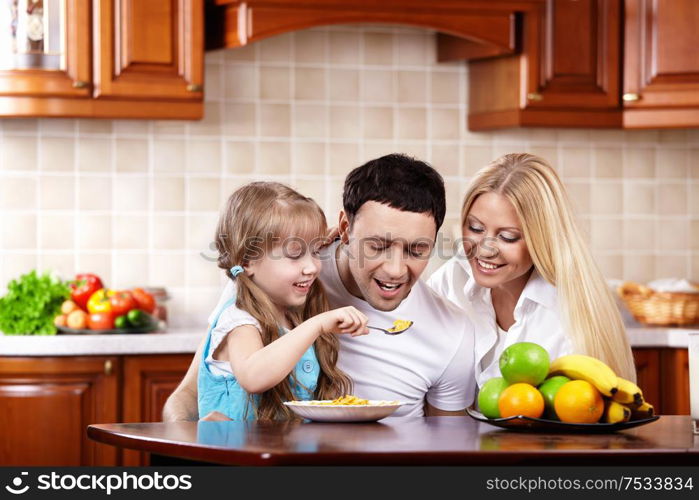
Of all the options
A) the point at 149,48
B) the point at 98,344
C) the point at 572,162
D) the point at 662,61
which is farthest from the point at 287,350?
the point at 572,162

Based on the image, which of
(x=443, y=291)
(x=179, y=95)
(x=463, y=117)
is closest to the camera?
(x=443, y=291)

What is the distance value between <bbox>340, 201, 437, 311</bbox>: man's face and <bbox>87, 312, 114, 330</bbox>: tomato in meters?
1.54

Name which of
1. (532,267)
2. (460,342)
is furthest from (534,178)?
(460,342)

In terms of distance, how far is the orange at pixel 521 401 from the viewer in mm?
1684

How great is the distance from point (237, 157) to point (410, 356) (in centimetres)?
191

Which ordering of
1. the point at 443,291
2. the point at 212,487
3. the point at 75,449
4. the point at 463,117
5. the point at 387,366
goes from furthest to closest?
the point at 463,117 → the point at 75,449 → the point at 443,291 → the point at 387,366 → the point at 212,487

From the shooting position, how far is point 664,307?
3.82 metres

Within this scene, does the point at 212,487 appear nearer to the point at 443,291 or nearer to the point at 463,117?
the point at 443,291

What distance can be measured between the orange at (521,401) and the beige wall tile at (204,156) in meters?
2.51

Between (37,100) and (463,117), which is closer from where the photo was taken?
(37,100)

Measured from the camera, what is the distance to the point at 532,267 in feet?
8.23

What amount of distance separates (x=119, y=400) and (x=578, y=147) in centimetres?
224

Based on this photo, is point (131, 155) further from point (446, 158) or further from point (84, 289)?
point (446, 158)

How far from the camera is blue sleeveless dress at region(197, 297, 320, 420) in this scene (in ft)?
6.96
